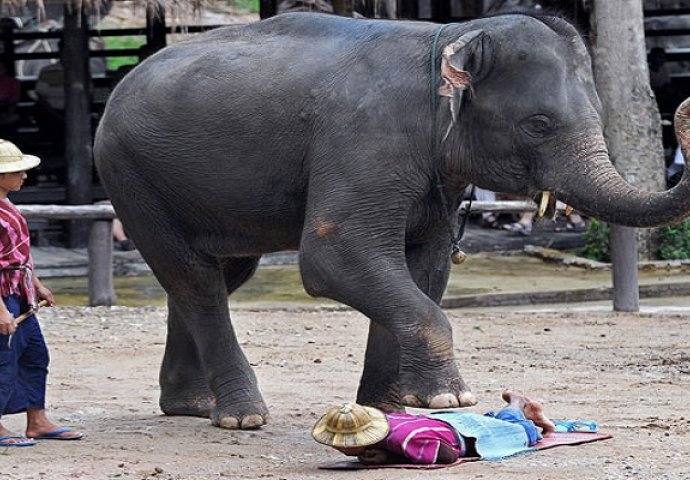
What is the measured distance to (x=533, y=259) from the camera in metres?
15.5

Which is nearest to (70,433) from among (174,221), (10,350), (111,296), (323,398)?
(10,350)

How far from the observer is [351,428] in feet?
19.3

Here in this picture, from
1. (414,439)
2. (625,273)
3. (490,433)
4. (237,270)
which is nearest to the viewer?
(414,439)

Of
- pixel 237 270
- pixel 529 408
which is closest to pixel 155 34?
pixel 237 270

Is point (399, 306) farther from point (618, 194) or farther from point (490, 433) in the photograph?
point (618, 194)

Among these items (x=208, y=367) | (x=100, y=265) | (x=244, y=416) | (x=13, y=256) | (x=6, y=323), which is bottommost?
(x=100, y=265)

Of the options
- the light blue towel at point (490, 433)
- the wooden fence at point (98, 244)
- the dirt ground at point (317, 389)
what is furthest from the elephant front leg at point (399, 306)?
the wooden fence at point (98, 244)

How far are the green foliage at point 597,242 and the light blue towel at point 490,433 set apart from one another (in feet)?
28.5

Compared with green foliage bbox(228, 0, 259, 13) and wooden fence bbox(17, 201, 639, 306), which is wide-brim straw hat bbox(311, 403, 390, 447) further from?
green foliage bbox(228, 0, 259, 13)

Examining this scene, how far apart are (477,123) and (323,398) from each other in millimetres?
2048

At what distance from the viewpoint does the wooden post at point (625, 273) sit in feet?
39.1

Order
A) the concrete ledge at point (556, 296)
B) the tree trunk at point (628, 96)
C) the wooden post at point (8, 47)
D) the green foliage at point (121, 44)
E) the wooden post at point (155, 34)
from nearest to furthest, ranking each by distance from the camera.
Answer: the concrete ledge at point (556, 296) → the tree trunk at point (628, 96) → the wooden post at point (155, 34) → the wooden post at point (8, 47) → the green foliage at point (121, 44)

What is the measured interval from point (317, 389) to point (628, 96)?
704 centimetres

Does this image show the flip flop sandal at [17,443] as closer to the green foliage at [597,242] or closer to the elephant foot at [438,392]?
the elephant foot at [438,392]
